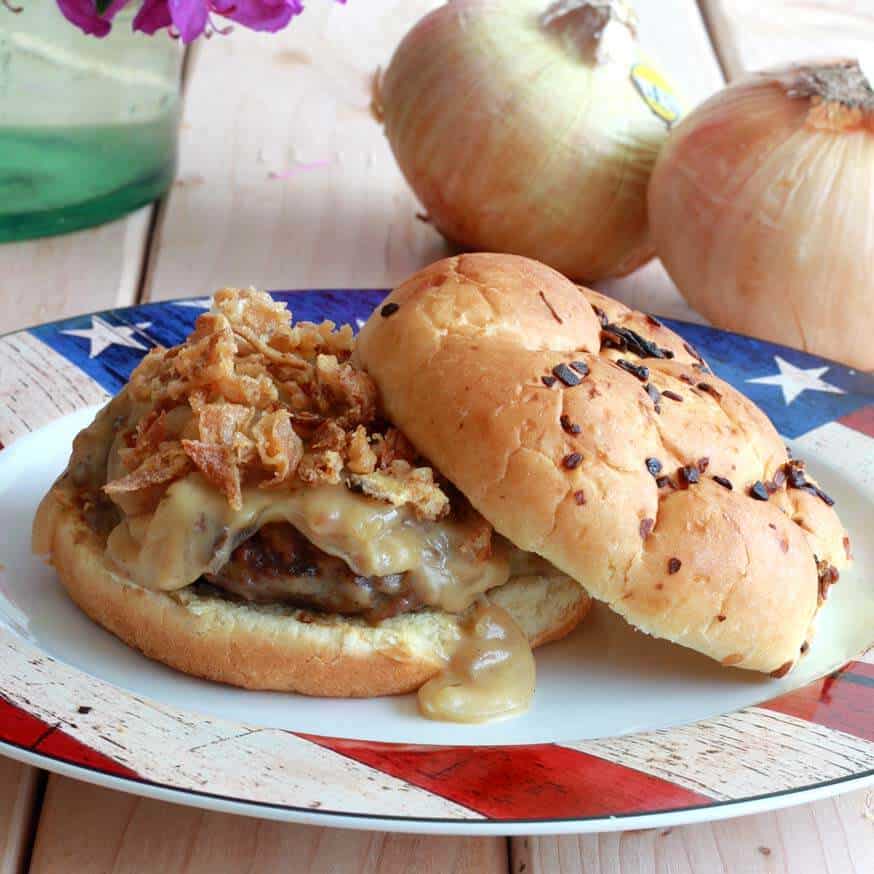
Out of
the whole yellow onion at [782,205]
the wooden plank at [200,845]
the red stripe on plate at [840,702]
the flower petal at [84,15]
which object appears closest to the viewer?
the wooden plank at [200,845]

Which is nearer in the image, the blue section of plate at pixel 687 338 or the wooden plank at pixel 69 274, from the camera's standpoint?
the blue section of plate at pixel 687 338

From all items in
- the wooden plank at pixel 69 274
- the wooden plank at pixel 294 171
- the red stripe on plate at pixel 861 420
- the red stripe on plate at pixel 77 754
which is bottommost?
the wooden plank at pixel 69 274

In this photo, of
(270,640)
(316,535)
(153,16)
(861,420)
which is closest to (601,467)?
(316,535)

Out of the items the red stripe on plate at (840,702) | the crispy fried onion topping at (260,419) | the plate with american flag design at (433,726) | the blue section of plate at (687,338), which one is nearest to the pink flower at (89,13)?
the blue section of plate at (687,338)

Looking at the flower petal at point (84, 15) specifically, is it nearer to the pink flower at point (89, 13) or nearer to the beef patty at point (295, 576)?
the pink flower at point (89, 13)

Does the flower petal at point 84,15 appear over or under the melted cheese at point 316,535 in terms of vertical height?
over

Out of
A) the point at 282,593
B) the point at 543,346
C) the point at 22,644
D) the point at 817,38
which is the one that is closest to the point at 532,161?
the point at 543,346

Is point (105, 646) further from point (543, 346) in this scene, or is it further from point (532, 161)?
point (532, 161)

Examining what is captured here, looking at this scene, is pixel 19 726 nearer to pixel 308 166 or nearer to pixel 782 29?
pixel 308 166
